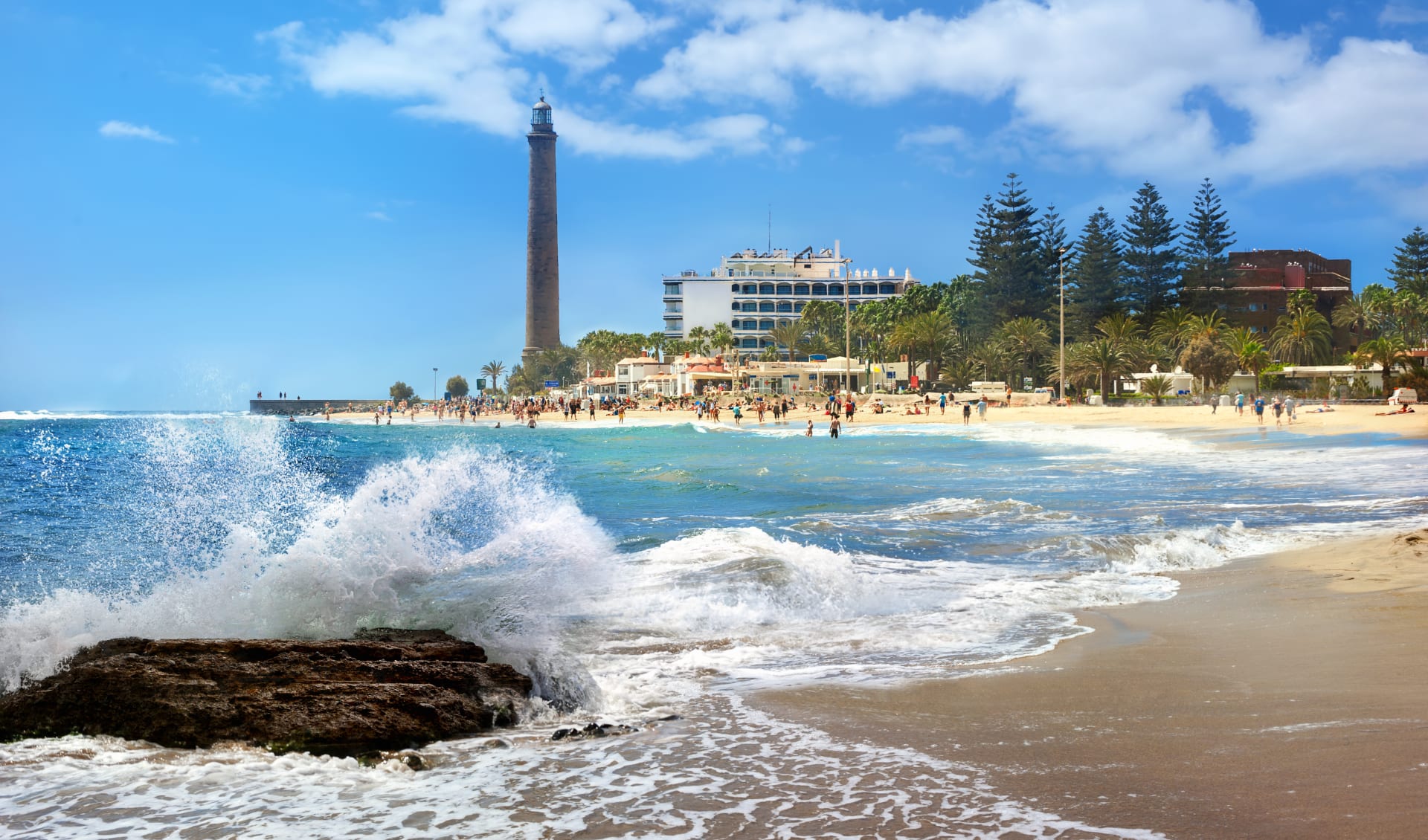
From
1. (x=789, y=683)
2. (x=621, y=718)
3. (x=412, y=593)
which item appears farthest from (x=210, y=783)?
(x=412, y=593)

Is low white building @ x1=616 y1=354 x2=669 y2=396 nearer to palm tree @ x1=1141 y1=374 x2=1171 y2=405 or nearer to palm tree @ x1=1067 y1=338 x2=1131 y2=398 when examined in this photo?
palm tree @ x1=1067 y1=338 x2=1131 y2=398

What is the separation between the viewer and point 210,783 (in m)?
4.19

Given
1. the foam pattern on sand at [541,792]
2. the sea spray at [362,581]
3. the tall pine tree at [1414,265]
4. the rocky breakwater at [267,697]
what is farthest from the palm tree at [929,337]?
the foam pattern on sand at [541,792]

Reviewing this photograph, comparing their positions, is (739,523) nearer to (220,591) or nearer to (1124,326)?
(220,591)

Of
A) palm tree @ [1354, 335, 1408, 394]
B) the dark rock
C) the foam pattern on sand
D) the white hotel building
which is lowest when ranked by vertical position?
the dark rock

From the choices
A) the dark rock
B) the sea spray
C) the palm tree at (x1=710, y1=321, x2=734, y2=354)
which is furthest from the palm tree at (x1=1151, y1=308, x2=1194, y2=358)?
the dark rock

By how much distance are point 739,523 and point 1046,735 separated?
35.5 ft

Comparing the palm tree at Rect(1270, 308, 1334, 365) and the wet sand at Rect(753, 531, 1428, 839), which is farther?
the palm tree at Rect(1270, 308, 1334, 365)

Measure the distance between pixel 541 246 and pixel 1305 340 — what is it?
83354 mm

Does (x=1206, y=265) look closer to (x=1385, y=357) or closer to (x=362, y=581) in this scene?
(x=1385, y=357)

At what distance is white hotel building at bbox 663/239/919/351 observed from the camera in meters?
131

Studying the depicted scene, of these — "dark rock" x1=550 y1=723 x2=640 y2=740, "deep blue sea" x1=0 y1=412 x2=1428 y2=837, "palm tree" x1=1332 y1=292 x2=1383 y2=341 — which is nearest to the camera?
"deep blue sea" x1=0 y1=412 x2=1428 y2=837

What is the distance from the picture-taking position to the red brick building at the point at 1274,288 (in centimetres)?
8094

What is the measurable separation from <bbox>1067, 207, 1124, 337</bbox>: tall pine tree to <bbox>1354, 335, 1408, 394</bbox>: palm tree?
22906 mm
